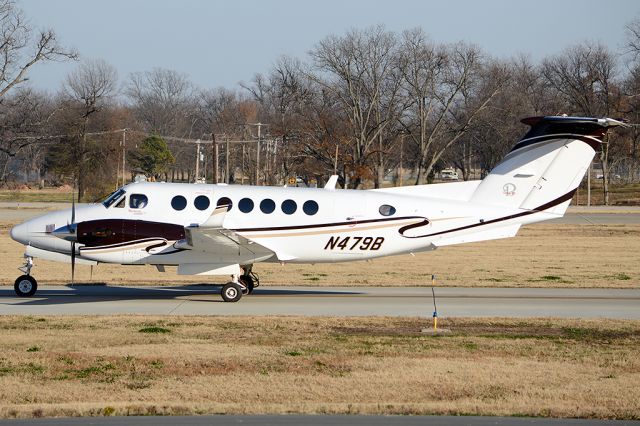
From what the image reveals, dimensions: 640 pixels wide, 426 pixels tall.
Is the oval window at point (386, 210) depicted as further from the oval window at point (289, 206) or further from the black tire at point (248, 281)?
the black tire at point (248, 281)

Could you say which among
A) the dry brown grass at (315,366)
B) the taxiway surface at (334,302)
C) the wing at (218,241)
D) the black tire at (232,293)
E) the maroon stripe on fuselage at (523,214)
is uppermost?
the maroon stripe on fuselage at (523,214)

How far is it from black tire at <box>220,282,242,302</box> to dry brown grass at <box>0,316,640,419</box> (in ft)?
8.39

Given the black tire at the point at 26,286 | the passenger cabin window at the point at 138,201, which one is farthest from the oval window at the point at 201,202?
the black tire at the point at 26,286

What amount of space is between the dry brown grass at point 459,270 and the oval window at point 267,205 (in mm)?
4472

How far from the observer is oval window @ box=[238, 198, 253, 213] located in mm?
22312

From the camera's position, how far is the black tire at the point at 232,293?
72.5 ft

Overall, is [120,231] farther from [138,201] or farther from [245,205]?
[245,205]

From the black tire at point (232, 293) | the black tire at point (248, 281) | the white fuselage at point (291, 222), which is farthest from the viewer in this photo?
the black tire at point (248, 281)

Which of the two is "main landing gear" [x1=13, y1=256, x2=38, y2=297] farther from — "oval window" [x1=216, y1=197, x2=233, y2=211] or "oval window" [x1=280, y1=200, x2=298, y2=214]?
"oval window" [x1=280, y1=200, x2=298, y2=214]

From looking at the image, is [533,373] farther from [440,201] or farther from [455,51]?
[455,51]

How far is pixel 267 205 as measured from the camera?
22328 mm

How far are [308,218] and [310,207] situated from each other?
0.93 ft

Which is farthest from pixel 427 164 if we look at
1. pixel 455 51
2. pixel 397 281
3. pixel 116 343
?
pixel 116 343

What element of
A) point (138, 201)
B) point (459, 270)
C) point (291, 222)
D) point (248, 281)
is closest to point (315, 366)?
point (291, 222)
